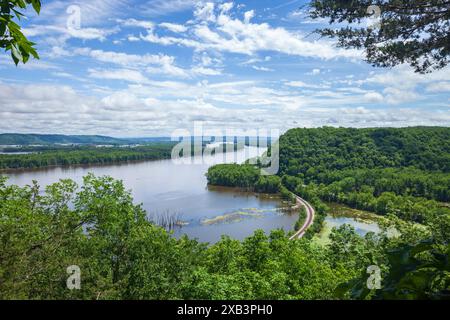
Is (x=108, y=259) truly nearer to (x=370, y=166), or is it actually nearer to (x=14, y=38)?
(x=14, y=38)

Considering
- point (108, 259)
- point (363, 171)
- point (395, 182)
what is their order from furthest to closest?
point (363, 171)
point (395, 182)
point (108, 259)

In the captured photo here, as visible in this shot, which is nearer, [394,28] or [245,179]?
[394,28]

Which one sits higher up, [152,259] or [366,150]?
[366,150]

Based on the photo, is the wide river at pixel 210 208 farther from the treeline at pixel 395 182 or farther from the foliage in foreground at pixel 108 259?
the foliage in foreground at pixel 108 259

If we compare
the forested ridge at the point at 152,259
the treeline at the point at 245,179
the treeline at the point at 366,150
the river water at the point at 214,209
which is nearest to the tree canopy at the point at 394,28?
the forested ridge at the point at 152,259

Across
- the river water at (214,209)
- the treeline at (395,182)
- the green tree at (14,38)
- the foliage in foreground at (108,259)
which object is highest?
the green tree at (14,38)

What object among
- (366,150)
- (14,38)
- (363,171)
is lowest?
(363,171)

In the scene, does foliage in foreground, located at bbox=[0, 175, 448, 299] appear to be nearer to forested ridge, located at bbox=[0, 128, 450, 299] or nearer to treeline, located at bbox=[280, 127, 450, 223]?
forested ridge, located at bbox=[0, 128, 450, 299]

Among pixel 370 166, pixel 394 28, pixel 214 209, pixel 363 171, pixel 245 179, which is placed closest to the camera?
pixel 394 28

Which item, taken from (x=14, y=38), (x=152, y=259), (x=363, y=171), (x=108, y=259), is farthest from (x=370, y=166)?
(x=14, y=38)

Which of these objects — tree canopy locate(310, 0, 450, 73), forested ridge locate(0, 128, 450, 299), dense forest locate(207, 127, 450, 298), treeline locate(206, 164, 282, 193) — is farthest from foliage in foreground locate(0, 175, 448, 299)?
treeline locate(206, 164, 282, 193)
